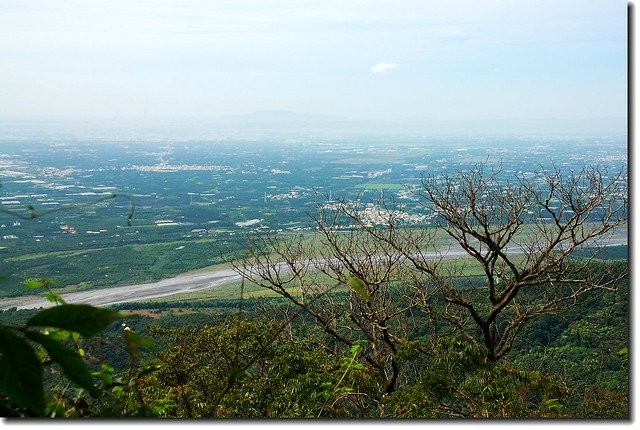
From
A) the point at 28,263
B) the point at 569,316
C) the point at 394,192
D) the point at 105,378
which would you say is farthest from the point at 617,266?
the point at 28,263

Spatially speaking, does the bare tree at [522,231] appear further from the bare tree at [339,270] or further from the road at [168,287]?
the road at [168,287]

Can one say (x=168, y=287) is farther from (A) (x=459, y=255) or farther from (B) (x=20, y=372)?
(B) (x=20, y=372)

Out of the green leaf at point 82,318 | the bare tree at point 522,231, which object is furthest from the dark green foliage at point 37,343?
the bare tree at point 522,231

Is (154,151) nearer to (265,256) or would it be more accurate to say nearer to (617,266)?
(265,256)

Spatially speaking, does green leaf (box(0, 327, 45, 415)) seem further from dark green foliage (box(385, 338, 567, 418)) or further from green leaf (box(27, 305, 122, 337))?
dark green foliage (box(385, 338, 567, 418))

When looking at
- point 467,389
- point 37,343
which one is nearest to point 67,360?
point 37,343

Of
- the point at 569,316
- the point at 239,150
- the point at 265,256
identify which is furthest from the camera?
the point at 239,150

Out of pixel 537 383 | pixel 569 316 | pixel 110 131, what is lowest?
pixel 569 316
